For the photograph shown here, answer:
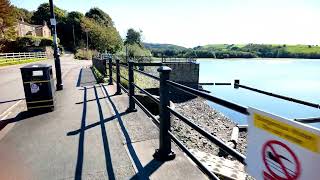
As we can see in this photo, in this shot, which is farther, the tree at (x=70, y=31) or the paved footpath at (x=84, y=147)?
the tree at (x=70, y=31)

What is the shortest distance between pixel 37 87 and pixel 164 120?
15.4 feet

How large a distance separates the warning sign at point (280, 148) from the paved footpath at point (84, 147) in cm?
181

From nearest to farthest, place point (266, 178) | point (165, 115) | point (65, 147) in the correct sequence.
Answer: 1. point (266, 178)
2. point (165, 115)
3. point (65, 147)

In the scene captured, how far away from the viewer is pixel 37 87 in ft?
24.2

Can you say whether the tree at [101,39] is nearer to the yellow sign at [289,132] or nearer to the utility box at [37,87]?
the utility box at [37,87]

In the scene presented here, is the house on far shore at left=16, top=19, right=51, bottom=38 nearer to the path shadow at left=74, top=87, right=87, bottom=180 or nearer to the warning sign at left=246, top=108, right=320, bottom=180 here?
the path shadow at left=74, top=87, right=87, bottom=180

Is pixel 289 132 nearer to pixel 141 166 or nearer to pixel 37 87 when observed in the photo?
pixel 141 166

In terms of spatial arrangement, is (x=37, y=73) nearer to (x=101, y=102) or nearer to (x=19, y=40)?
(x=101, y=102)

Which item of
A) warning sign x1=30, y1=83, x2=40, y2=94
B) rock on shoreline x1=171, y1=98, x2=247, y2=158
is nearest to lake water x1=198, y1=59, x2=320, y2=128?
rock on shoreline x1=171, y1=98, x2=247, y2=158

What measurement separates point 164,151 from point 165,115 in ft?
1.92

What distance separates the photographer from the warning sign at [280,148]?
154cm

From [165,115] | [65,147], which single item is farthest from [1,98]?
[165,115]

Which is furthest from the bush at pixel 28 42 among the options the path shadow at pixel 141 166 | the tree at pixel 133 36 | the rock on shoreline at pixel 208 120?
the path shadow at pixel 141 166

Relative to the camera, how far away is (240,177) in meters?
6.23
